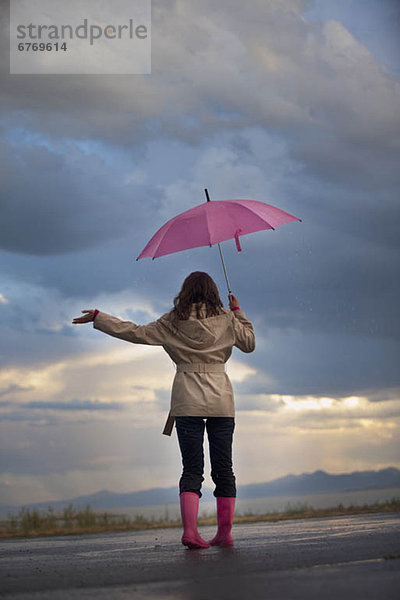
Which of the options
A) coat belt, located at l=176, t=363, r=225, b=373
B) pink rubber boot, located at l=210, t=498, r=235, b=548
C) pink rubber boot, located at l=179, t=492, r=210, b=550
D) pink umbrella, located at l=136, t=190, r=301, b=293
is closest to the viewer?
pink rubber boot, located at l=179, t=492, r=210, b=550

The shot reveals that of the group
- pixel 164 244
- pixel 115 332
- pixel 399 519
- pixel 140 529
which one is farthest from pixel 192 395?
pixel 140 529

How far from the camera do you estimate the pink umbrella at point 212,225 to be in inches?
286

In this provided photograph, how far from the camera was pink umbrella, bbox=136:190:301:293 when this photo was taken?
7270 mm

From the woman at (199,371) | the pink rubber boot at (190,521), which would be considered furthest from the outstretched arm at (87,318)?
the pink rubber boot at (190,521)

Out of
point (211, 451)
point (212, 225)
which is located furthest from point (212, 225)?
point (211, 451)

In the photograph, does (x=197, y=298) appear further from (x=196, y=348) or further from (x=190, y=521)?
(x=190, y=521)

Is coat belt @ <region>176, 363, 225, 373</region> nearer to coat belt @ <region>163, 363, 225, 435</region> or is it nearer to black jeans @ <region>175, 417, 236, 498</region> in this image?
coat belt @ <region>163, 363, 225, 435</region>

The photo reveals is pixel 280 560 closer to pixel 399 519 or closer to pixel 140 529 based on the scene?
pixel 399 519

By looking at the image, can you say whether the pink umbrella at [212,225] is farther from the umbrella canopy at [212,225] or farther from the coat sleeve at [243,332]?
the coat sleeve at [243,332]

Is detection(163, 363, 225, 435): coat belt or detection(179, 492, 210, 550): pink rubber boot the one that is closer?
detection(179, 492, 210, 550): pink rubber boot

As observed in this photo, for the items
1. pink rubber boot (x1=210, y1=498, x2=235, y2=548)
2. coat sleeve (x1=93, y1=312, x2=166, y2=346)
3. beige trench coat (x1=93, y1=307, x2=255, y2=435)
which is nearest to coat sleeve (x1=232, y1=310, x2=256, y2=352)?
beige trench coat (x1=93, y1=307, x2=255, y2=435)

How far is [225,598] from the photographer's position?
369cm

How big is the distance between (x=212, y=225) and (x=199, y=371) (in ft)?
4.52

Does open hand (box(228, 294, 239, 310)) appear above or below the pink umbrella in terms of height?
below
